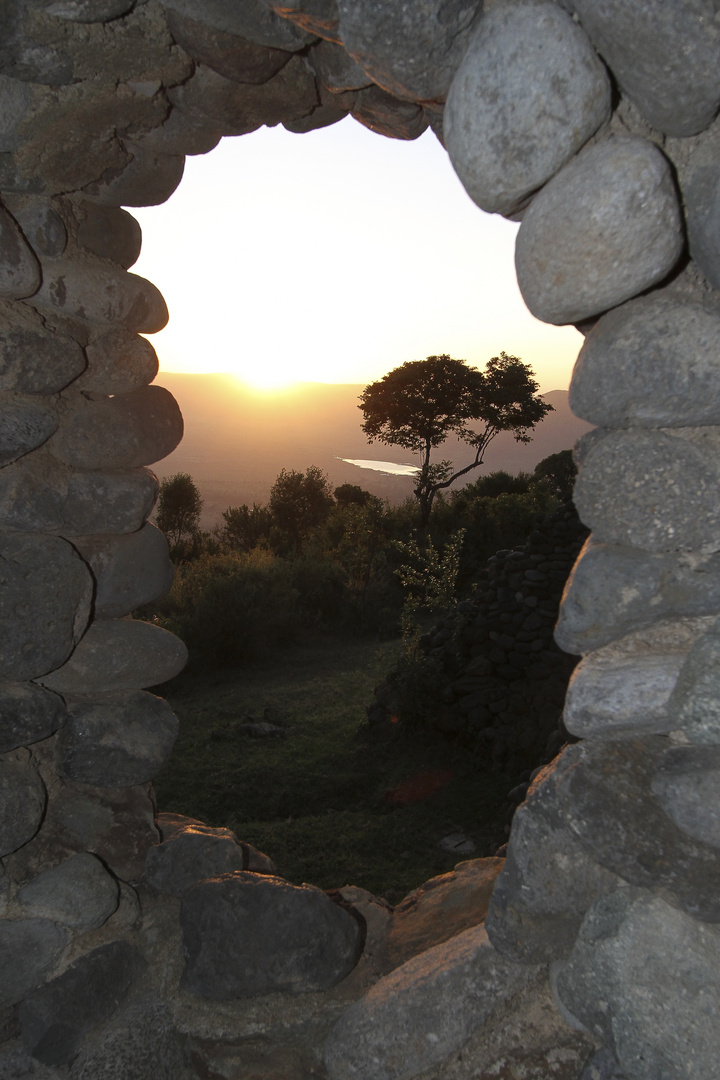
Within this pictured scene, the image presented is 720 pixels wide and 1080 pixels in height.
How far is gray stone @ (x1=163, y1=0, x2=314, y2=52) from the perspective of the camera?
1.44 metres

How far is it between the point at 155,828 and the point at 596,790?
4.75 ft

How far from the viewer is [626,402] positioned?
4.35ft

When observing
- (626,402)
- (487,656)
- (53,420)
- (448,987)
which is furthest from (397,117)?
(487,656)

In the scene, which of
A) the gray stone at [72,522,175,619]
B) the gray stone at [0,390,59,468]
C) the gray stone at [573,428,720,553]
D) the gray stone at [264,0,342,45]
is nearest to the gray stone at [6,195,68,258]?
the gray stone at [0,390,59,468]

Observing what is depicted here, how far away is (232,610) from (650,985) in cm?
796

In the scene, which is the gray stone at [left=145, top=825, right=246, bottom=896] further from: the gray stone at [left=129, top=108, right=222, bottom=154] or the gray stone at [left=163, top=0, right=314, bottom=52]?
the gray stone at [left=163, top=0, right=314, bottom=52]

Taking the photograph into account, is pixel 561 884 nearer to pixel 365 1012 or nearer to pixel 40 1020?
pixel 365 1012

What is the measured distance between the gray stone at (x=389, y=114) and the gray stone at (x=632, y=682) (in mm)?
1261

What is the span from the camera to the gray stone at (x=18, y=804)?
1865 mm

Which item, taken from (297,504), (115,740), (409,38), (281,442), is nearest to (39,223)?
(409,38)

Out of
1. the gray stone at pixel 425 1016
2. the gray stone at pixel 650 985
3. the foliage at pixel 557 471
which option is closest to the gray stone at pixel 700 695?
the gray stone at pixel 650 985

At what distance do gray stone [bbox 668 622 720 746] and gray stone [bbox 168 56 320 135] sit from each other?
5.13 ft

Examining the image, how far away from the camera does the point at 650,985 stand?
137 cm

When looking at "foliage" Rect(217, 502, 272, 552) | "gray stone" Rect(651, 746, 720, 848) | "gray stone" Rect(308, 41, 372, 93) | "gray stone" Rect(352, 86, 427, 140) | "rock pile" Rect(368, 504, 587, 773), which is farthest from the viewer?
"foliage" Rect(217, 502, 272, 552)
